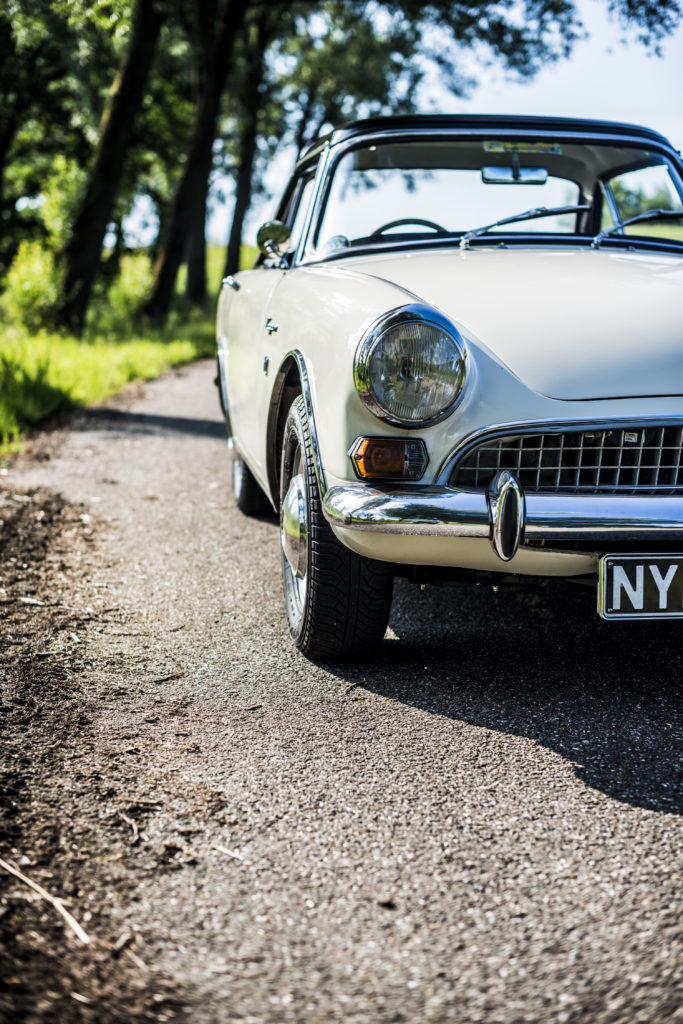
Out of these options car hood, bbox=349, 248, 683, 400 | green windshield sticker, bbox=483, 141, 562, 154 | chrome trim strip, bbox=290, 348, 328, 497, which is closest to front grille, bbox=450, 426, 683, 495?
car hood, bbox=349, 248, 683, 400

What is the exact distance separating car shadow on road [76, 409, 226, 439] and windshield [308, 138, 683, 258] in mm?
3656

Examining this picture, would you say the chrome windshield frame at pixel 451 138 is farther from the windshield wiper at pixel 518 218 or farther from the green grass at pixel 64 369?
the green grass at pixel 64 369

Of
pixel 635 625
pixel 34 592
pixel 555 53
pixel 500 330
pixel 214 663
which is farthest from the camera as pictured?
pixel 555 53

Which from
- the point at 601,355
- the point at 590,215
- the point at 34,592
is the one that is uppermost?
the point at 590,215

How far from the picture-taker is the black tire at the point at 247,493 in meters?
4.77

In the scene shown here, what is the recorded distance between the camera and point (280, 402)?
3.37 meters

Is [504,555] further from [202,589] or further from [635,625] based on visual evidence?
[202,589]

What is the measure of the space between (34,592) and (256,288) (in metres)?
1.55

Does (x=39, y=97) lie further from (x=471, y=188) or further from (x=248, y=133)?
(x=471, y=188)

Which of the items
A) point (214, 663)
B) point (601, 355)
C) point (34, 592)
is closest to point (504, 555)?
point (601, 355)

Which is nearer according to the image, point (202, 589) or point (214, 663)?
point (214, 663)

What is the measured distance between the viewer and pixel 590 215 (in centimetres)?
438

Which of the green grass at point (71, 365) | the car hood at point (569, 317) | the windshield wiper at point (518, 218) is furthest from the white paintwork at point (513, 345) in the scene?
the green grass at point (71, 365)

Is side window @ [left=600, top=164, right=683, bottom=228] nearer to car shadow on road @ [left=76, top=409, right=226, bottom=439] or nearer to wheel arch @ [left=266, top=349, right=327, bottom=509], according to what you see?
wheel arch @ [left=266, top=349, right=327, bottom=509]
